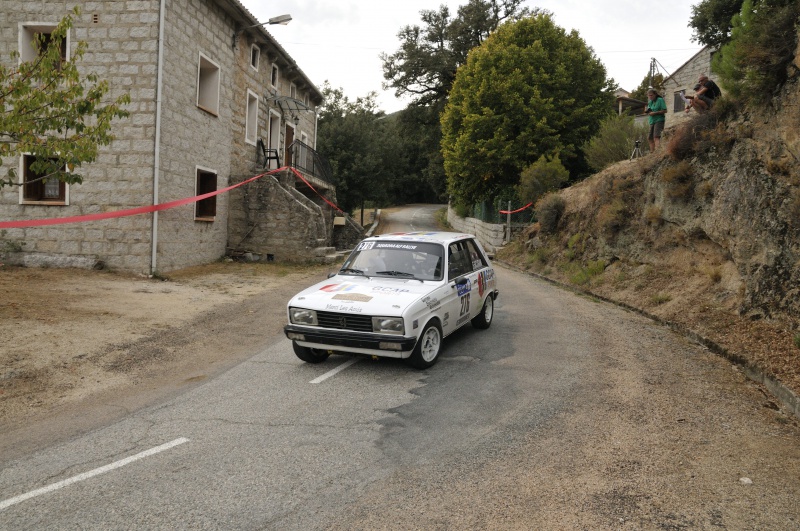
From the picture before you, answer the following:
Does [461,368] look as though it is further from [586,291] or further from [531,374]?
[586,291]

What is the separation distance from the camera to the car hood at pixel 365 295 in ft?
21.7

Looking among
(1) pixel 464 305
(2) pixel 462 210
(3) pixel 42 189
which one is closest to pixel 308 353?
(1) pixel 464 305

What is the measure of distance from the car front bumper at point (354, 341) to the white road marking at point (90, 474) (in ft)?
7.16

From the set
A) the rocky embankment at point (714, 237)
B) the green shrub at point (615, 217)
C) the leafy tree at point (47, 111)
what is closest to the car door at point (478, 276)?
the rocky embankment at point (714, 237)

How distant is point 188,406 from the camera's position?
573 centimetres

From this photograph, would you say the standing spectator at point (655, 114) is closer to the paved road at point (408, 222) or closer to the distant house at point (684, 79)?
the distant house at point (684, 79)

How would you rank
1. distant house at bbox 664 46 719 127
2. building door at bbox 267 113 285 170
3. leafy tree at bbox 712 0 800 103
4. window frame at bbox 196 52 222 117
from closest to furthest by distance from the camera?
leafy tree at bbox 712 0 800 103 → window frame at bbox 196 52 222 117 → building door at bbox 267 113 285 170 → distant house at bbox 664 46 719 127

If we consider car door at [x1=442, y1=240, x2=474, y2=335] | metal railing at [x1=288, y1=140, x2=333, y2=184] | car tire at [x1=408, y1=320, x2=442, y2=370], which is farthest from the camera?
metal railing at [x1=288, y1=140, x2=333, y2=184]

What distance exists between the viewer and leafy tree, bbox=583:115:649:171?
67.9 ft

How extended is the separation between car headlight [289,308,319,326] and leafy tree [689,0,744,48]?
2672 cm

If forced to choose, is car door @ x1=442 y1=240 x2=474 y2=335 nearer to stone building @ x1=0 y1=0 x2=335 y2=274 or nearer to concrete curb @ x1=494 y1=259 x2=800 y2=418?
concrete curb @ x1=494 y1=259 x2=800 y2=418

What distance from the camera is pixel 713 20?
88.5 feet

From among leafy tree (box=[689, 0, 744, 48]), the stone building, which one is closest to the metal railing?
the stone building

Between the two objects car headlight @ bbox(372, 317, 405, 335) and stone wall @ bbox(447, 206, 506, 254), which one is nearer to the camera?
car headlight @ bbox(372, 317, 405, 335)
